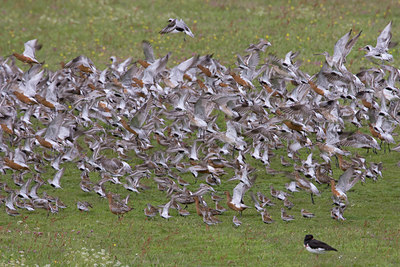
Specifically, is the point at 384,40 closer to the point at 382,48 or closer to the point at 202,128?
the point at 382,48

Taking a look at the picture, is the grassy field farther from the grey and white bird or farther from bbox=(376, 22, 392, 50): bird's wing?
bbox=(376, 22, 392, 50): bird's wing

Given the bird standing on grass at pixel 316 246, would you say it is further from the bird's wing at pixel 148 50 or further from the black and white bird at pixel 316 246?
the bird's wing at pixel 148 50

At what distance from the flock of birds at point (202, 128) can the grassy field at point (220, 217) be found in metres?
0.51

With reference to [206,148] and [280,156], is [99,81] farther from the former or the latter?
[280,156]

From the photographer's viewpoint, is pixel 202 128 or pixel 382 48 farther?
pixel 202 128

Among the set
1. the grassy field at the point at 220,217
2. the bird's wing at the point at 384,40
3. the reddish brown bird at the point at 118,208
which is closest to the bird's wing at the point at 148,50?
the grassy field at the point at 220,217

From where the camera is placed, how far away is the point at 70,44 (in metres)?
42.7

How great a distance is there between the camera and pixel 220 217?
20.3 metres

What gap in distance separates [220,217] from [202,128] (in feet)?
16.9

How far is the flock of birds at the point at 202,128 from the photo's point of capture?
69.2 ft

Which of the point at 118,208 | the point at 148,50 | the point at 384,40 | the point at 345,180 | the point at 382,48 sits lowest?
the point at 118,208

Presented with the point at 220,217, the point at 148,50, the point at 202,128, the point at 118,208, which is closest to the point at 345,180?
the point at 220,217

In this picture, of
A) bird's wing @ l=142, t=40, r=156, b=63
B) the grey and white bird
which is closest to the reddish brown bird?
bird's wing @ l=142, t=40, r=156, b=63

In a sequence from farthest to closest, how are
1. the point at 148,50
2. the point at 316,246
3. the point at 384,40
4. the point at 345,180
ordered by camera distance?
the point at 148,50, the point at 384,40, the point at 345,180, the point at 316,246
